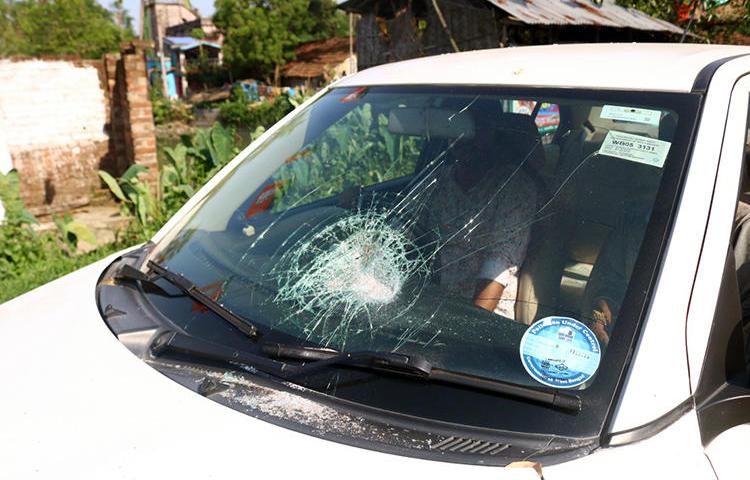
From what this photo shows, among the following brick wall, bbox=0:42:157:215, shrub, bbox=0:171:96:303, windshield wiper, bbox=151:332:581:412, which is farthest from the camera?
brick wall, bbox=0:42:157:215

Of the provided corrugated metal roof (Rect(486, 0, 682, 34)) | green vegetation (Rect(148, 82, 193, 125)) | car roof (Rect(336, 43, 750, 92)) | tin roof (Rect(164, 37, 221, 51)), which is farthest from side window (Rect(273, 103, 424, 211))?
tin roof (Rect(164, 37, 221, 51))

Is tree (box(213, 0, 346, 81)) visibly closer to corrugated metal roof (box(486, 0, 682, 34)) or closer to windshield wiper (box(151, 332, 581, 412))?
corrugated metal roof (box(486, 0, 682, 34))

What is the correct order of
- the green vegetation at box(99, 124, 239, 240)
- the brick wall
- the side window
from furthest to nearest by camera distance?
the brick wall
the green vegetation at box(99, 124, 239, 240)
the side window

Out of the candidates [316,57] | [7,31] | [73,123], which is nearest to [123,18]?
[7,31]

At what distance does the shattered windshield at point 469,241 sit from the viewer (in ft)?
4.91

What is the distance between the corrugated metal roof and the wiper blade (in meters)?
6.43

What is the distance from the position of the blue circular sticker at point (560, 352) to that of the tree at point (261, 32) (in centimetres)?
4172

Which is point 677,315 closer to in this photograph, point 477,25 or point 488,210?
point 488,210

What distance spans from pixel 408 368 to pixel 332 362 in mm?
177

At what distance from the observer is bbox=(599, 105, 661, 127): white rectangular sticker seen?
1597 mm

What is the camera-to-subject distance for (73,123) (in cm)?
976

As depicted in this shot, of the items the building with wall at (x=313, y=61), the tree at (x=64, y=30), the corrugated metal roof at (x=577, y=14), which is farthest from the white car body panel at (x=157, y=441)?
the tree at (x=64, y=30)

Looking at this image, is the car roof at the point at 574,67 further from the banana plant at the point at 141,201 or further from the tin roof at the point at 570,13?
the tin roof at the point at 570,13

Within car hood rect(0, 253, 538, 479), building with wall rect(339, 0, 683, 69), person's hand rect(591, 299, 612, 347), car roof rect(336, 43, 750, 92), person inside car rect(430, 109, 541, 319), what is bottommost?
car hood rect(0, 253, 538, 479)
